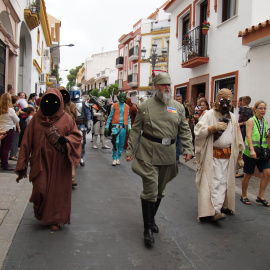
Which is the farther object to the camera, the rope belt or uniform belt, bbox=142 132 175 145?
the rope belt

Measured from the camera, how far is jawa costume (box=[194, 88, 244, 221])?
4957mm

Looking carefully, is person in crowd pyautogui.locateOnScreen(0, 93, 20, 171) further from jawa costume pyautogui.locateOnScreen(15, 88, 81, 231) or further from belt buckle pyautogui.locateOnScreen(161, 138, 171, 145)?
belt buckle pyautogui.locateOnScreen(161, 138, 171, 145)

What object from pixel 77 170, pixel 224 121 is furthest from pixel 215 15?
pixel 224 121

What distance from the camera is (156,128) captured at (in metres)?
4.21

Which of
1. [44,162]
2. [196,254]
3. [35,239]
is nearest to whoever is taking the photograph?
[196,254]

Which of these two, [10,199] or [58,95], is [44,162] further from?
[10,199]

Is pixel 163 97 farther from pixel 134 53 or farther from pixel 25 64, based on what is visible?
pixel 134 53

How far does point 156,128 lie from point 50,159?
1357 mm

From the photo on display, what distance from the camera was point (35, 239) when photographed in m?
4.09

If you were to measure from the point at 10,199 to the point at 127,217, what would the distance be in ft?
6.45

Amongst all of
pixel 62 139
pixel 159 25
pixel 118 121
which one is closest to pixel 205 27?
pixel 118 121

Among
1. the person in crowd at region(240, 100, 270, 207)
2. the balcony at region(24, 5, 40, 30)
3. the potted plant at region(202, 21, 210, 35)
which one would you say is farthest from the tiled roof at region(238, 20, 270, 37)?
the balcony at region(24, 5, 40, 30)

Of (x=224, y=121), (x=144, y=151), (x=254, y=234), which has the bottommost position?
(x=254, y=234)

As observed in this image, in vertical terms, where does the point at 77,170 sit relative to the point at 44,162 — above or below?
below
